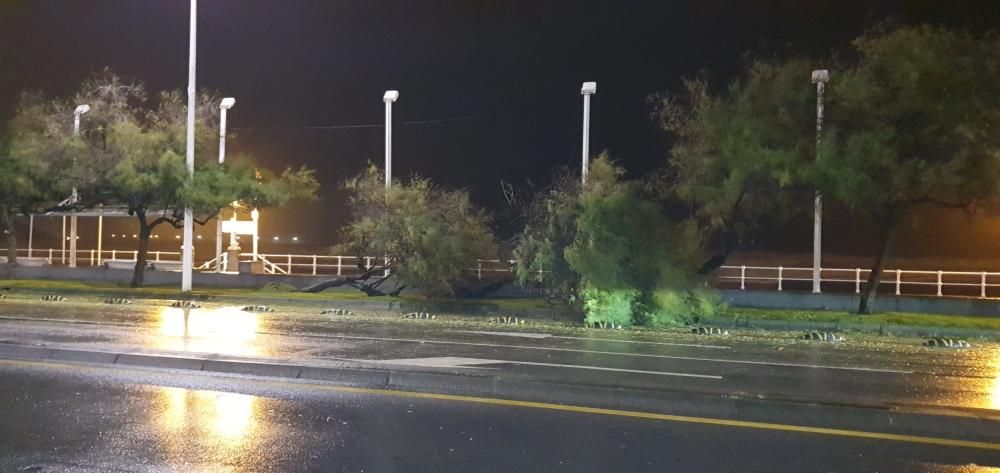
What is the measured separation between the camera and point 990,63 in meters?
18.7

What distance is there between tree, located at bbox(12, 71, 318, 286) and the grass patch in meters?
15.6

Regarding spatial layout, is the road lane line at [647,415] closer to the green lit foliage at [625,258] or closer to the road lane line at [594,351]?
the road lane line at [594,351]

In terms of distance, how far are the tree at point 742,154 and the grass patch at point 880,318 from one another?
6.03ft

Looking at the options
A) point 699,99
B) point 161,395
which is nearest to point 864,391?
point 161,395

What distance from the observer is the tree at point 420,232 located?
2306 cm

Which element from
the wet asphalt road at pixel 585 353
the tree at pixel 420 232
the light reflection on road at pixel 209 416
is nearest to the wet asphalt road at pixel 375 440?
the light reflection on road at pixel 209 416

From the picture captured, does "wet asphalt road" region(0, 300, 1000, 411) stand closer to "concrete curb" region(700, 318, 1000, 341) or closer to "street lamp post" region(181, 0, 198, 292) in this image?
"concrete curb" region(700, 318, 1000, 341)

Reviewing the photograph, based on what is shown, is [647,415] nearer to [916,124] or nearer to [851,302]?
[916,124]

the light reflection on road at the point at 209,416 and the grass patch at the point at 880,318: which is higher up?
the grass patch at the point at 880,318

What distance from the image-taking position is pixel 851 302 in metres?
22.6

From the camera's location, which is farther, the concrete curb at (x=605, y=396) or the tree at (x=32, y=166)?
the tree at (x=32, y=166)

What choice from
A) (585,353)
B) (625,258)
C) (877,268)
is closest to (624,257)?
(625,258)

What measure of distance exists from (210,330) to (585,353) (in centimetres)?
691

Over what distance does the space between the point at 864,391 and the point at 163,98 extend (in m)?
25.0
